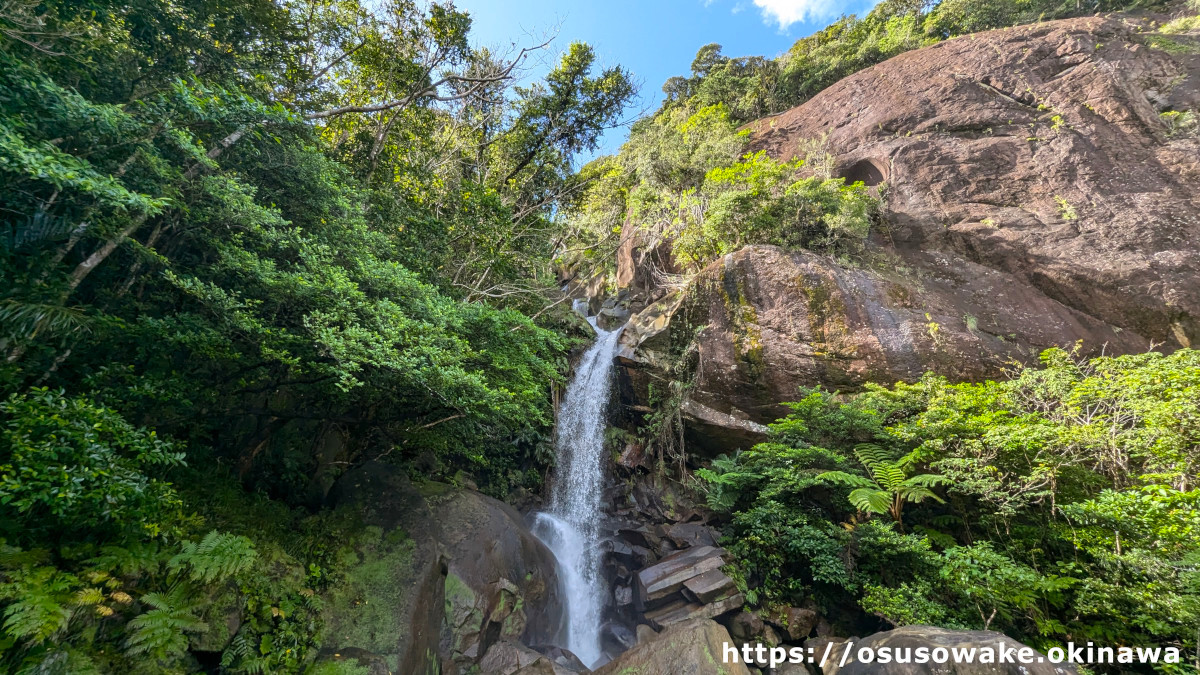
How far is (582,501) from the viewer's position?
35.2 ft

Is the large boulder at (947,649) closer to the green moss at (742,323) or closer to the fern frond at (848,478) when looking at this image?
the fern frond at (848,478)

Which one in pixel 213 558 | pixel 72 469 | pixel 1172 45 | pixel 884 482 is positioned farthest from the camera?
pixel 1172 45

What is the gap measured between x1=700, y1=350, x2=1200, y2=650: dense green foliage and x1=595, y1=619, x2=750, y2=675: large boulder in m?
2.49

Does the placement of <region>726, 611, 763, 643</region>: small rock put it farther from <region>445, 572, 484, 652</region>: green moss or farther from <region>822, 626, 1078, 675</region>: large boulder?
<region>445, 572, 484, 652</region>: green moss

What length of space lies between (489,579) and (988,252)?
46.3ft

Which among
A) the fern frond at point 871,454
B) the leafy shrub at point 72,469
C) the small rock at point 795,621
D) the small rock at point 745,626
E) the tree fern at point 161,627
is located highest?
the fern frond at point 871,454

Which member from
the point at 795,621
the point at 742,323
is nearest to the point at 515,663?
the point at 795,621

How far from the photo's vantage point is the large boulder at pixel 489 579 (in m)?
5.92

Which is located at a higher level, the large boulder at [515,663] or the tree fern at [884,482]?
the tree fern at [884,482]

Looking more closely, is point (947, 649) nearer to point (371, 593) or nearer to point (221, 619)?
point (371, 593)

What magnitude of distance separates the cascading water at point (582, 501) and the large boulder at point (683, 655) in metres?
2.96

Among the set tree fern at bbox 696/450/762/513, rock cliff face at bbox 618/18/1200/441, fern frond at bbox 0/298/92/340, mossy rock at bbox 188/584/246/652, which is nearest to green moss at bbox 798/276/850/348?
rock cliff face at bbox 618/18/1200/441

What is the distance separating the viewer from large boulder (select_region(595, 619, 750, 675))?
464 centimetres

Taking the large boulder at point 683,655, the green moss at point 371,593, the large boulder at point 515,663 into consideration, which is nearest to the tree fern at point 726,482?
the large boulder at point 683,655
